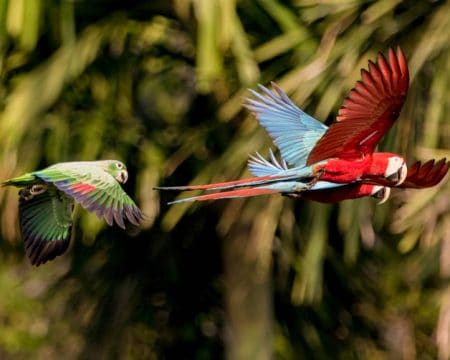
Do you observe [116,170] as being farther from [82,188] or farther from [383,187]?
[383,187]

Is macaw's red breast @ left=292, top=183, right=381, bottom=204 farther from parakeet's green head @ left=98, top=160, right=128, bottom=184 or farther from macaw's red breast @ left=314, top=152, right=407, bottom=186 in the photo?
parakeet's green head @ left=98, top=160, right=128, bottom=184

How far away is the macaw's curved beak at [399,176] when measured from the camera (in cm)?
89

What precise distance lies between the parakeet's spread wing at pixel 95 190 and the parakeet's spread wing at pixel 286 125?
158 mm

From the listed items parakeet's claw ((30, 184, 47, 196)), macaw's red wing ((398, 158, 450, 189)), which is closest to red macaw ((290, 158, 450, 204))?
macaw's red wing ((398, 158, 450, 189))

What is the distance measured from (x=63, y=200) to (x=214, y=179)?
1522mm

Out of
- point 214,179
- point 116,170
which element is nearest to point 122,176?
point 116,170

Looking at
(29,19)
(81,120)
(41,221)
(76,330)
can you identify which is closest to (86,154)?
(81,120)

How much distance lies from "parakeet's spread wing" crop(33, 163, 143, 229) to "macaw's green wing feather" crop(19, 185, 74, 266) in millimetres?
64

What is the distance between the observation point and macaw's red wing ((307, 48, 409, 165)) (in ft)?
Answer: 2.93

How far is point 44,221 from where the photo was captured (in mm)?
1054

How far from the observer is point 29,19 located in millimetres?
2441

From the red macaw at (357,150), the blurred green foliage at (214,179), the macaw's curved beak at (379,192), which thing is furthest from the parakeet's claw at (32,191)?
the blurred green foliage at (214,179)

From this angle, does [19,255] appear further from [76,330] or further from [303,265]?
[303,265]

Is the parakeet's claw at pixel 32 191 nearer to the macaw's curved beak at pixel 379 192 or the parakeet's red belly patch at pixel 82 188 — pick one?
the parakeet's red belly patch at pixel 82 188
